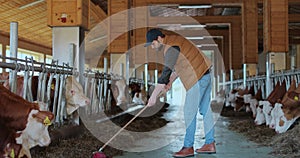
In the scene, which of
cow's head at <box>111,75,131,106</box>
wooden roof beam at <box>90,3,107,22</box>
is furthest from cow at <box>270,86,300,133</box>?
wooden roof beam at <box>90,3,107,22</box>

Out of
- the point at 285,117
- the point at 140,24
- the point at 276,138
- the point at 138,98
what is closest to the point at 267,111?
the point at 285,117

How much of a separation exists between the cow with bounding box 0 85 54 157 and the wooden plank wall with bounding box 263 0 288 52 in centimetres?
747

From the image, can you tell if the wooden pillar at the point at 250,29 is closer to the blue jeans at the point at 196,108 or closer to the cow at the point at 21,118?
the blue jeans at the point at 196,108

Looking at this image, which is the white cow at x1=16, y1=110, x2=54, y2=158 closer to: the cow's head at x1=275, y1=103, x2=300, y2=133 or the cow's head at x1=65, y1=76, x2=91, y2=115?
the cow's head at x1=65, y1=76, x2=91, y2=115

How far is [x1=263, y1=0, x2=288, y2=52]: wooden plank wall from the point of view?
31.2 ft

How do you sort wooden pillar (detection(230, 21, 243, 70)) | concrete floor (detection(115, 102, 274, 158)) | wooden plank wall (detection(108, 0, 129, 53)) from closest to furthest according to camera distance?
1. concrete floor (detection(115, 102, 274, 158))
2. wooden plank wall (detection(108, 0, 129, 53))
3. wooden pillar (detection(230, 21, 243, 70))

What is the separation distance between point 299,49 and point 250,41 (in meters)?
14.7

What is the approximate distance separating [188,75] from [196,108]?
1.23 ft

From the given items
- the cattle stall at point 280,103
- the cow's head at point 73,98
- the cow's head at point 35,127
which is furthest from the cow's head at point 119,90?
the cow's head at point 35,127

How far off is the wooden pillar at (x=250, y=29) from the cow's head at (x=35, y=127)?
11.1 m

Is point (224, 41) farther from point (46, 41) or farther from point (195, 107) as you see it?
point (195, 107)

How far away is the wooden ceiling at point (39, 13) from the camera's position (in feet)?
45.6

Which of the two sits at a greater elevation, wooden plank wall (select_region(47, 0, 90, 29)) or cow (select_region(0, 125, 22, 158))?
wooden plank wall (select_region(47, 0, 90, 29))

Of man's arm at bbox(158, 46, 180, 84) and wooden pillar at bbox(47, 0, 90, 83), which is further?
wooden pillar at bbox(47, 0, 90, 83)
